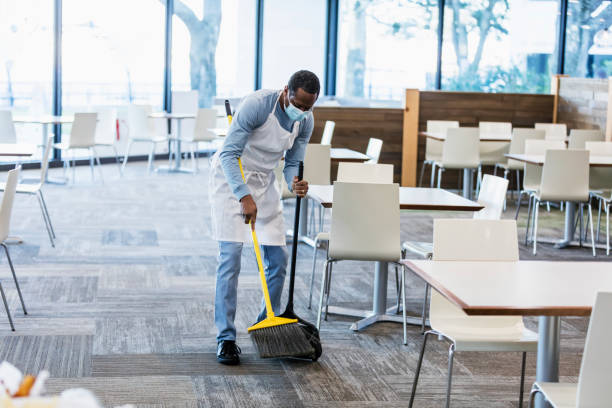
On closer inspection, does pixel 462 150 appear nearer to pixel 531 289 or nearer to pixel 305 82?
pixel 305 82

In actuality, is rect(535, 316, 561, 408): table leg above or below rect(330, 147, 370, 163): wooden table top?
below

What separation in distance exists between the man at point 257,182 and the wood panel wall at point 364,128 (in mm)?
5514

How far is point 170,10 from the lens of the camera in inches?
503

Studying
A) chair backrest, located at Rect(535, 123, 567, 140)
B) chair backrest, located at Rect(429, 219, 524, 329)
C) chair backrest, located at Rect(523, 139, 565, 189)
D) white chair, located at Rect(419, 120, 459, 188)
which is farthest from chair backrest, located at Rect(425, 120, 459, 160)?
chair backrest, located at Rect(429, 219, 524, 329)

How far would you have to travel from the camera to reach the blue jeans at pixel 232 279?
12.5ft

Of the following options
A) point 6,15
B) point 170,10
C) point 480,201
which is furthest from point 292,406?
point 170,10

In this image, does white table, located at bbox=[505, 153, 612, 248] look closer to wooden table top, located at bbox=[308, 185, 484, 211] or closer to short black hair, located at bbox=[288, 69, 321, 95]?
wooden table top, located at bbox=[308, 185, 484, 211]

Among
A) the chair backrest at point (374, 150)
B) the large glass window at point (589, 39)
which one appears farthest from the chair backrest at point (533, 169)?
the large glass window at point (589, 39)

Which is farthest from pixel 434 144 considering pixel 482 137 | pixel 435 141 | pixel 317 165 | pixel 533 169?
pixel 317 165

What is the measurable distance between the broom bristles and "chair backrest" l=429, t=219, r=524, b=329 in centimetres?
88

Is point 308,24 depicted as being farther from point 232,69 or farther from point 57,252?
point 57,252

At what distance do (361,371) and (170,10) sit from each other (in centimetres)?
996

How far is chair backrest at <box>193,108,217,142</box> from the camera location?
1120 cm

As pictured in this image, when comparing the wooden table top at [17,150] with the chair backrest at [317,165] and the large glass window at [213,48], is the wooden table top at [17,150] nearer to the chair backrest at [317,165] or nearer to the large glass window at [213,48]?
the chair backrest at [317,165]
